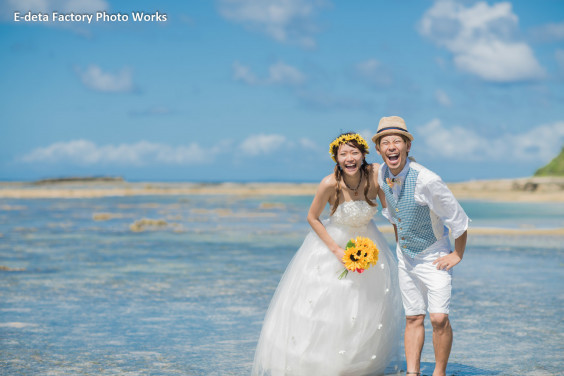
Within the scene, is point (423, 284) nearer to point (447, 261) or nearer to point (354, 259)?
point (447, 261)

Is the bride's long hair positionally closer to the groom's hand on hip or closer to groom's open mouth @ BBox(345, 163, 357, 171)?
groom's open mouth @ BBox(345, 163, 357, 171)

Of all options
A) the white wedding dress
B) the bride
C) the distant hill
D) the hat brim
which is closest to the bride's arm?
→ the bride

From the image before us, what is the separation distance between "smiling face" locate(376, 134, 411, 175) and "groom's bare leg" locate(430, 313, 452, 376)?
1125mm

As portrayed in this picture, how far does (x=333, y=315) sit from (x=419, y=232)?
0.98m

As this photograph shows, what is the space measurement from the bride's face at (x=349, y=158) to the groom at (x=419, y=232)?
0.57 ft

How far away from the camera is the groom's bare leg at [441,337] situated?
483 cm

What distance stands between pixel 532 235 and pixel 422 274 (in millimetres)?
13690

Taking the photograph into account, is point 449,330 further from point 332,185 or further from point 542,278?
point 542,278

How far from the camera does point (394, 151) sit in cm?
491

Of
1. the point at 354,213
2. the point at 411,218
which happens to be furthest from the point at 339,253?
the point at 411,218

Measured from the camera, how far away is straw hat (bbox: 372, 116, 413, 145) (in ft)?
16.2

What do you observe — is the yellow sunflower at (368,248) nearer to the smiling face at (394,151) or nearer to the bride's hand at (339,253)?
the bride's hand at (339,253)

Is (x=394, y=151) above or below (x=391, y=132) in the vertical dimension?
below

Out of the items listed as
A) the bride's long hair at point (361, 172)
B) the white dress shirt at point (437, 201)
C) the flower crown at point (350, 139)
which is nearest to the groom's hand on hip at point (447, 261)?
the white dress shirt at point (437, 201)
